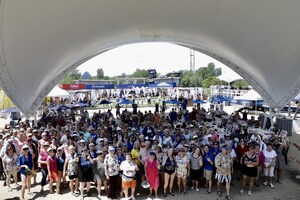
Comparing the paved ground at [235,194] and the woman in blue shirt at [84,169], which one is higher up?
the woman in blue shirt at [84,169]

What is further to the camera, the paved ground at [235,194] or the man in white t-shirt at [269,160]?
the man in white t-shirt at [269,160]

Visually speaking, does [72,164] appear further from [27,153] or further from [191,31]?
[191,31]

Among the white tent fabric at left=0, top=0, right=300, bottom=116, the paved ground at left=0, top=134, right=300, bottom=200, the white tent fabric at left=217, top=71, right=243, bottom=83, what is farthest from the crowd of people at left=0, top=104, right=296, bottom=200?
the white tent fabric at left=217, top=71, right=243, bottom=83

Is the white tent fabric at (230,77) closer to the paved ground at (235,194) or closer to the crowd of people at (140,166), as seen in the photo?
the crowd of people at (140,166)

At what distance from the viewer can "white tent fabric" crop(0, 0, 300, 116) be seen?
9.20 meters

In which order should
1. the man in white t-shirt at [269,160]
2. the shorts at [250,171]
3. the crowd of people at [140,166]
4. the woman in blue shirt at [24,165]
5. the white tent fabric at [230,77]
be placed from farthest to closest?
1. the white tent fabric at [230,77]
2. the man in white t-shirt at [269,160]
3. the shorts at [250,171]
4. the crowd of people at [140,166]
5. the woman in blue shirt at [24,165]

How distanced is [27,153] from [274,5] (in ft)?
30.6

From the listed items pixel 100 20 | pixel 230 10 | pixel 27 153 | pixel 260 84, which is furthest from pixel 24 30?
pixel 260 84

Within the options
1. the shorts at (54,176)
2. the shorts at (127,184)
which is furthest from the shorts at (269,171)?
the shorts at (54,176)

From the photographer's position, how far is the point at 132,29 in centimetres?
1338

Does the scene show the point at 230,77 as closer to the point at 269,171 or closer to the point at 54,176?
the point at 269,171

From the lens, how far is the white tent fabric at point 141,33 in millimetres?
9195

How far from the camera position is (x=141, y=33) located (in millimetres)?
13930

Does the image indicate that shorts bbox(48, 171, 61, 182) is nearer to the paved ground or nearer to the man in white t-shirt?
the paved ground
